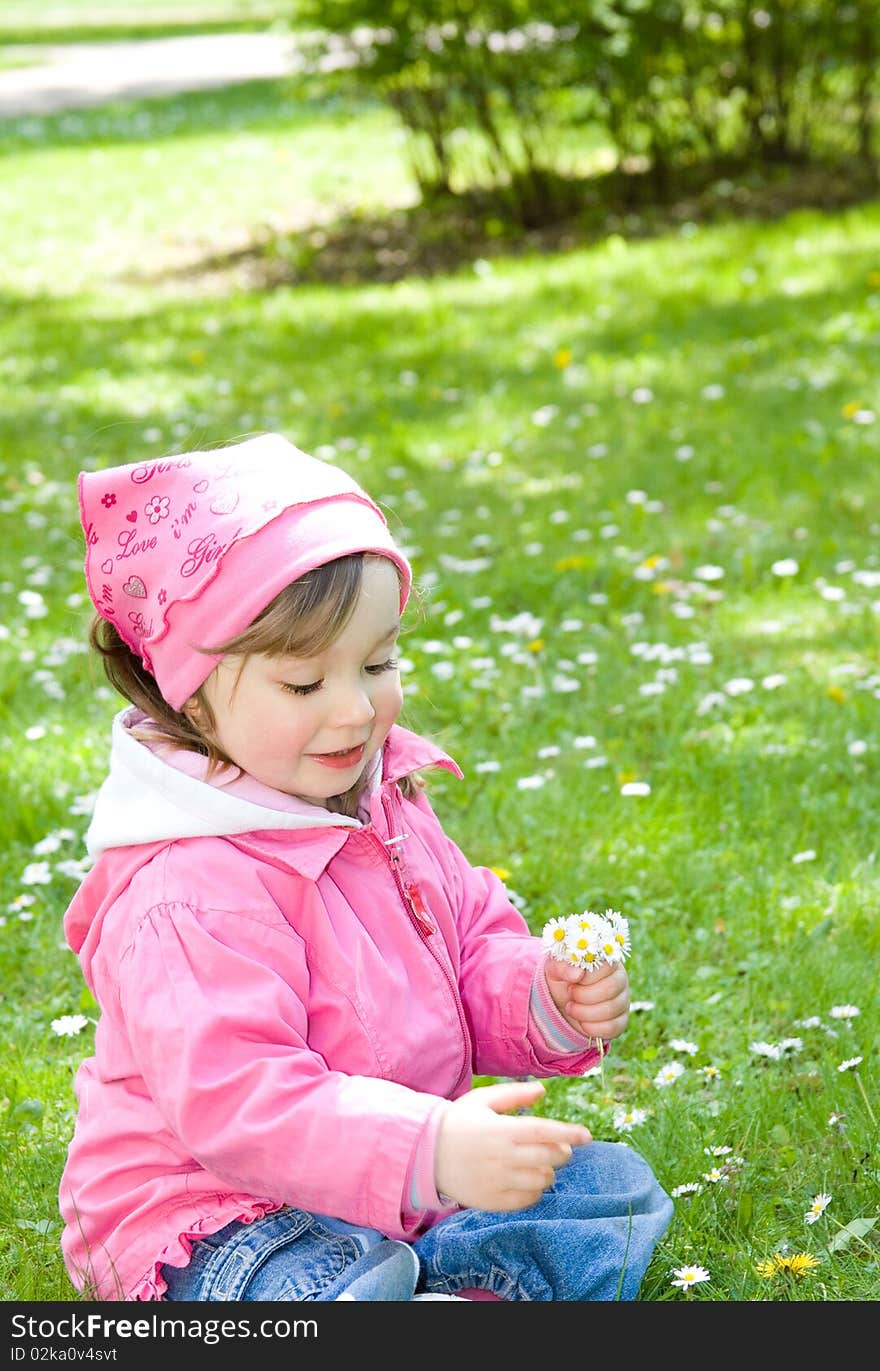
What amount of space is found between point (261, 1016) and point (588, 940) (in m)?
0.45

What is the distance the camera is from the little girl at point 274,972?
6.46 feet

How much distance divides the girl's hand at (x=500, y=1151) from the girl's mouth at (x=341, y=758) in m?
0.48

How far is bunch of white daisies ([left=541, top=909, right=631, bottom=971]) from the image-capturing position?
2.19 meters

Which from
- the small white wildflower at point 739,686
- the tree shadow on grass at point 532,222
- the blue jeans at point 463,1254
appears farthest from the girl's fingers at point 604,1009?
the tree shadow on grass at point 532,222

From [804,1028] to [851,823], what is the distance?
0.80 metres

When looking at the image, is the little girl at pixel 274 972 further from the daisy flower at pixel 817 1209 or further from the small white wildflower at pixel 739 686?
the small white wildflower at pixel 739 686

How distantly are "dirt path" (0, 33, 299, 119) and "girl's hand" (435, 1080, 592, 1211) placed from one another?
18.6m

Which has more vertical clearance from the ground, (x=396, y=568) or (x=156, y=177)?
(x=396, y=568)

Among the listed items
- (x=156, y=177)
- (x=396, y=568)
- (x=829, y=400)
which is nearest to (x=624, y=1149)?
(x=396, y=568)

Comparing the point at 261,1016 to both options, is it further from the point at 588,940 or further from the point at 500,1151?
the point at 588,940

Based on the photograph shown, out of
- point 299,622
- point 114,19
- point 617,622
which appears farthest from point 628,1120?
point 114,19

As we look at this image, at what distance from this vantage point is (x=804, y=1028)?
9.60 ft

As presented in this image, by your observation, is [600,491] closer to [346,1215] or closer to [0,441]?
[0,441]

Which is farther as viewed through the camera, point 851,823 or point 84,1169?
point 851,823
